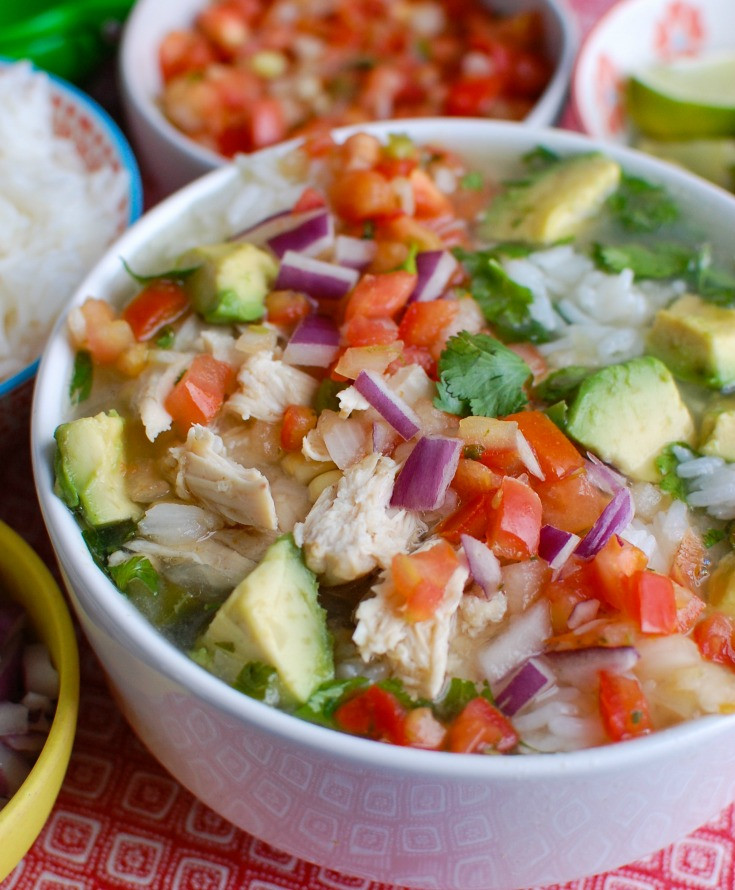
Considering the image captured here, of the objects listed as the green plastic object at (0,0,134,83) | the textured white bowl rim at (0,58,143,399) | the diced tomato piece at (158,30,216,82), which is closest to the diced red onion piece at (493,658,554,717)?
the textured white bowl rim at (0,58,143,399)

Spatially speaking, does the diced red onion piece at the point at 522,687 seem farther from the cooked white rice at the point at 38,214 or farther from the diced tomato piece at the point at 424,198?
the cooked white rice at the point at 38,214

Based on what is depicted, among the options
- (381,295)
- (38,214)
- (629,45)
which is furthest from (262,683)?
(629,45)

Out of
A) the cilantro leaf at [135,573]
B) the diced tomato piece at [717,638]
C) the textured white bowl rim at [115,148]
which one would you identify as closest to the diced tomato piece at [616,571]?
the diced tomato piece at [717,638]

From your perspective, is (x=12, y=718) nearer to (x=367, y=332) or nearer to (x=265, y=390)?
(x=265, y=390)

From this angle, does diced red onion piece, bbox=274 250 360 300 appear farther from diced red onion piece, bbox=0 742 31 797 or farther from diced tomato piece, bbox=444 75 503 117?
diced tomato piece, bbox=444 75 503 117

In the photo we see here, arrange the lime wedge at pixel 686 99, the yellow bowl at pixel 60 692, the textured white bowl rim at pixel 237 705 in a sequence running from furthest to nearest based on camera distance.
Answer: the lime wedge at pixel 686 99, the yellow bowl at pixel 60 692, the textured white bowl rim at pixel 237 705

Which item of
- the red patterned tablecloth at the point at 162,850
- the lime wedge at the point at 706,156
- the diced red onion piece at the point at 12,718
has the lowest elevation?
the red patterned tablecloth at the point at 162,850

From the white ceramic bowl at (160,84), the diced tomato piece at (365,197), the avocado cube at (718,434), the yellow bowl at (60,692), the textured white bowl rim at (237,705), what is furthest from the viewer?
the white ceramic bowl at (160,84)
